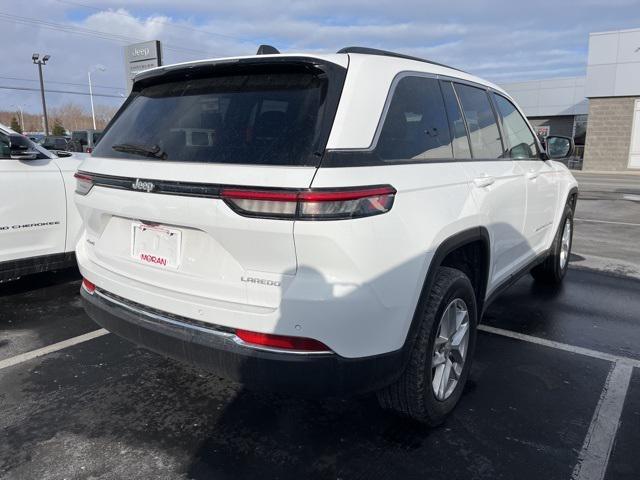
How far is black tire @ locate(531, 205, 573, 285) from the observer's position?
17.3 ft

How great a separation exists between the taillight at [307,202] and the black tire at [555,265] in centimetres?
366

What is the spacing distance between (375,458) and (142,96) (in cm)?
237

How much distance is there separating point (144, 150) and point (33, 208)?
2.54m

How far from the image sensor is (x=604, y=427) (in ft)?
9.52

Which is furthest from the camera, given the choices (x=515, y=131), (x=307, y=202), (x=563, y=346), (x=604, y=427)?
(x=515, y=131)

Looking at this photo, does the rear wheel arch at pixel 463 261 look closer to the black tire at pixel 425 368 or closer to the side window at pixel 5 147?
the black tire at pixel 425 368

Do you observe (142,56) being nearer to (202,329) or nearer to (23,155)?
(23,155)

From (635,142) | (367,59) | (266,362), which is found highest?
(367,59)

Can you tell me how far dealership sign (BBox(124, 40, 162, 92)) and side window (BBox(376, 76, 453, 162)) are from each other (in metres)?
12.3

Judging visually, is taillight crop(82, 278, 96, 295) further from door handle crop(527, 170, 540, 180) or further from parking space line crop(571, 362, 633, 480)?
door handle crop(527, 170, 540, 180)

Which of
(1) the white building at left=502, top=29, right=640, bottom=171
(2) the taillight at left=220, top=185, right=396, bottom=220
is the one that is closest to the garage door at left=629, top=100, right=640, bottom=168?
(1) the white building at left=502, top=29, right=640, bottom=171

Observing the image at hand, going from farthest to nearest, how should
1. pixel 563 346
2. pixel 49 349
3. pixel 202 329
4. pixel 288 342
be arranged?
pixel 563 346, pixel 49 349, pixel 202 329, pixel 288 342

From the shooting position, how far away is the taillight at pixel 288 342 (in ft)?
7.20

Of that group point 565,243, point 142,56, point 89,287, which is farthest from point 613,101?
point 89,287
